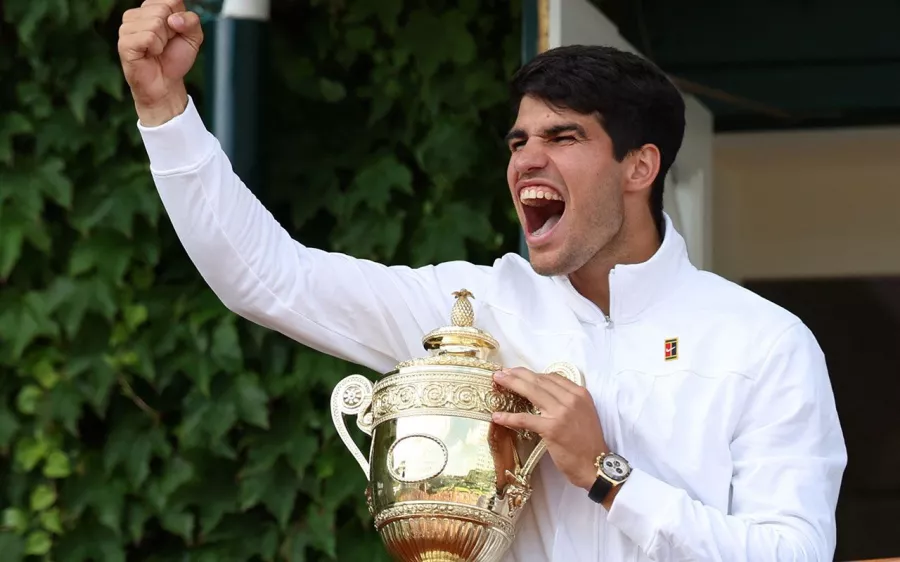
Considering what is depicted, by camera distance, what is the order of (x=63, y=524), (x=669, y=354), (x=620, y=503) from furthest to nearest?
(x=63, y=524) < (x=669, y=354) < (x=620, y=503)

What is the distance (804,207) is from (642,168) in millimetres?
2144

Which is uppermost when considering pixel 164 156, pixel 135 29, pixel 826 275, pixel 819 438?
pixel 135 29

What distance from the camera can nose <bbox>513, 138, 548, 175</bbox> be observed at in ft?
9.74

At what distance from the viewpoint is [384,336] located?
3.00m

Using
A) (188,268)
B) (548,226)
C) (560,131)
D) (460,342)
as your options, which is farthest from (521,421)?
(188,268)

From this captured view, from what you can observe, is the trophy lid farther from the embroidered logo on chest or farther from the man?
the embroidered logo on chest

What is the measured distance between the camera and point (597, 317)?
9.78 ft

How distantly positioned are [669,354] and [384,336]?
454 millimetres

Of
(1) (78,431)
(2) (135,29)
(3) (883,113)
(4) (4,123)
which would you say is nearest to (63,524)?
(1) (78,431)

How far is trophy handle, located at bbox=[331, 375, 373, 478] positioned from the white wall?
7.83ft

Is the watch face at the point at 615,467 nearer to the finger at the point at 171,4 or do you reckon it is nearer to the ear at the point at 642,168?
the ear at the point at 642,168

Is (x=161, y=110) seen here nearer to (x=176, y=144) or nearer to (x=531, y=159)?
(x=176, y=144)

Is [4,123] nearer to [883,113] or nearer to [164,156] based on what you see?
[164,156]

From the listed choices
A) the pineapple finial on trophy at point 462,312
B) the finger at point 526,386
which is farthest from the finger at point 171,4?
the finger at point 526,386
